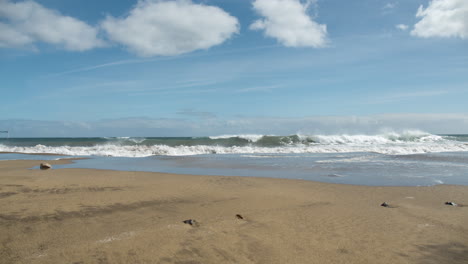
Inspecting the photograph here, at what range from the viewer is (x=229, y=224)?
4.59 metres

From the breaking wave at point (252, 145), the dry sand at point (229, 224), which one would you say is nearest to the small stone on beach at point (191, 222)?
the dry sand at point (229, 224)

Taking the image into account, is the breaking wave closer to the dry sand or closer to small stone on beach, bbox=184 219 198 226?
the dry sand

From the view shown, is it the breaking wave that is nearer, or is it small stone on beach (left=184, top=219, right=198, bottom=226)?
small stone on beach (left=184, top=219, right=198, bottom=226)

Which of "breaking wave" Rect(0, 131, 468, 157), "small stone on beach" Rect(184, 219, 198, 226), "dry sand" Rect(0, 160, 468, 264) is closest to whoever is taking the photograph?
"dry sand" Rect(0, 160, 468, 264)

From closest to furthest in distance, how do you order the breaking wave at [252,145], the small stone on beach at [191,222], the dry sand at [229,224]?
the dry sand at [229,224] → the small stone on beach at [191,222] → the breaking wave at [252,145]

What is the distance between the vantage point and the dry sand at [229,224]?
3.55m

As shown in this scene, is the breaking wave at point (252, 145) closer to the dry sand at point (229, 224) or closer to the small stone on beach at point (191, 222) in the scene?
the dry sand at point (229, 224)

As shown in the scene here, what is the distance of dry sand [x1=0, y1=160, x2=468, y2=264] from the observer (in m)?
3.55

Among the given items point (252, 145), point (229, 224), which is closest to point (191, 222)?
point (229, 224)

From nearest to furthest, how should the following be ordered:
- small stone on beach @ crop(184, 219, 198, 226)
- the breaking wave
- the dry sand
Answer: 1. the dry sand
2. small stone on beach @ crop(184, 219, 198, 226)
3. the breaking wave

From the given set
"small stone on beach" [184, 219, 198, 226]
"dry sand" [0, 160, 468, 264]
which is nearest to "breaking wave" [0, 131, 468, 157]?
"dry sand" [0, 160, 468, 264]

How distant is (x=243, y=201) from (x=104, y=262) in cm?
330

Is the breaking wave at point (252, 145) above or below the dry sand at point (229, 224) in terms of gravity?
above

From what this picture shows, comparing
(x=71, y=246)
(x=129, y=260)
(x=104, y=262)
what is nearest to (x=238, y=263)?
(x=129, y=260)
